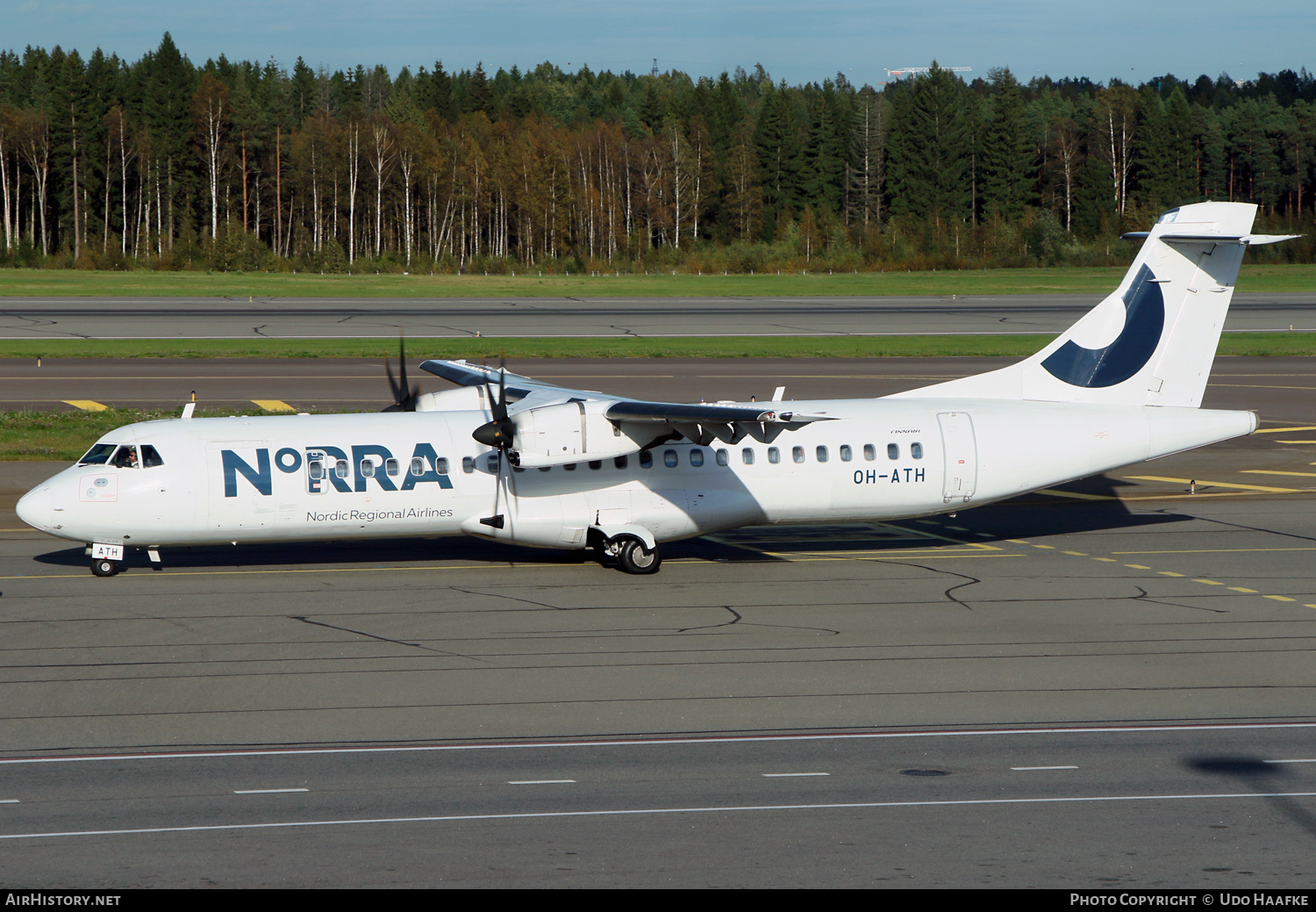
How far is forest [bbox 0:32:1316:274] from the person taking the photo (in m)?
114

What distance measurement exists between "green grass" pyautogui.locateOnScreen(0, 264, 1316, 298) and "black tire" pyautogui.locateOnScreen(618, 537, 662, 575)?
63704 millimetres

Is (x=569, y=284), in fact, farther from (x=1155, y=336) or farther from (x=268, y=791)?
(x=268, y=791)

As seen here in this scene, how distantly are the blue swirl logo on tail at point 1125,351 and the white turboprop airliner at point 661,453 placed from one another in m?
0.03

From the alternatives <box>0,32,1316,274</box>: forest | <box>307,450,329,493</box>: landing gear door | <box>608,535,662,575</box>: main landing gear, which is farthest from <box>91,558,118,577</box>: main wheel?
<box>0,32,1316,274</box>: forest

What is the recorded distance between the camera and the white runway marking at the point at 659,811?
10766mm

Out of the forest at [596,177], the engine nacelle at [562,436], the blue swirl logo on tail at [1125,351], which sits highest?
the forest at [596,177]

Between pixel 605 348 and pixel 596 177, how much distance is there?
78.4 m

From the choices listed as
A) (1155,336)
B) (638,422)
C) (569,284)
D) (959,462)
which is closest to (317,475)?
(638,422)

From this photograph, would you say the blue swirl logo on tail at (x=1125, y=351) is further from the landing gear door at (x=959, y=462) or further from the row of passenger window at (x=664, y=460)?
the row of passenger window at (x=664, y=460)

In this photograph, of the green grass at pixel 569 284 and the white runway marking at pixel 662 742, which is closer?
the white runway marking at pixel 662 742

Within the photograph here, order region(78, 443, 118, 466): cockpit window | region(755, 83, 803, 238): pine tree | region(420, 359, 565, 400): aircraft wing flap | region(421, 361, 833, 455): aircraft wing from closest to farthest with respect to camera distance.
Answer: region(421, 361, 833, 455): aircraft wing → region(78, 443, 118, 466): cockpit window → region(420, 359, 565, 400): aircraft wing flap → region(755, 83, 803, 238): pine tree

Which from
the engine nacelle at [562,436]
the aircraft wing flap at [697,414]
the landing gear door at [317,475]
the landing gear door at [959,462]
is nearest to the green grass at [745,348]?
the landing gear door at [317,475]

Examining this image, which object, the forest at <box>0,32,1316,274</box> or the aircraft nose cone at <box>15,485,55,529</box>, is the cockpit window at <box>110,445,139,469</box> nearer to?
the aircraft nose cone at <box>15,485,55,529</box>

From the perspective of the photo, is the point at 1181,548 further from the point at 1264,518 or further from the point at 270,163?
the point at 270,163
